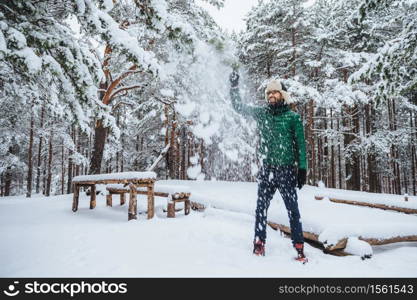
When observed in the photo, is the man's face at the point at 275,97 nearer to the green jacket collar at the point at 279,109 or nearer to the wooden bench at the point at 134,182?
the green jacket collar at the point at 279,109

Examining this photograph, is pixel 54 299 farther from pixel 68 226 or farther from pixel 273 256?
pixel 68 226

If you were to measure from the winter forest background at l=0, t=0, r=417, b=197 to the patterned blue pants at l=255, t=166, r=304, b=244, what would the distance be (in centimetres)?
214

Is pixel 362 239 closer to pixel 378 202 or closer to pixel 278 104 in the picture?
pixel 278 104

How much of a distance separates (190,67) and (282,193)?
1080 cm

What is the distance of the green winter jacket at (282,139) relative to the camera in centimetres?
329

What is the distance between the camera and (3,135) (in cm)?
1902

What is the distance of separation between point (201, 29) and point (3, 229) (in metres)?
8.58

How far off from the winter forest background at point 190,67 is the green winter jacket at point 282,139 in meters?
1.50

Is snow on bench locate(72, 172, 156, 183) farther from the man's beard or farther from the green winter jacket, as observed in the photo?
the man's beard

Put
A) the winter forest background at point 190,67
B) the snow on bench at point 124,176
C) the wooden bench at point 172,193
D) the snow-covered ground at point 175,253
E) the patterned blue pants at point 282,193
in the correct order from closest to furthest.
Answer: the snow-covered ground at point 175,253 → the patterned blue pants at point 282,193 → the winter forest background at point 190,67 → the snow on bench at point 124,176 → the wooden bench at point 172,193

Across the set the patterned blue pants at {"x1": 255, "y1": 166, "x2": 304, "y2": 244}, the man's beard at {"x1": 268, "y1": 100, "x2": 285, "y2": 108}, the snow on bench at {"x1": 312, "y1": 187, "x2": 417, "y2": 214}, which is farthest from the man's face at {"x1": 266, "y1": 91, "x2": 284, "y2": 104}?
the snow on bench at {"x1": 312, "y1": 187, "x2": 417, "y2": 214}

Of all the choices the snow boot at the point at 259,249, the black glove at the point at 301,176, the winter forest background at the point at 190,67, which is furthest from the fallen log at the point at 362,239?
the winter forest background at the point at 190,67

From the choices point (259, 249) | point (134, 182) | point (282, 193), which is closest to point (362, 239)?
point (282, 193)

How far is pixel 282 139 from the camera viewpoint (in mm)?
3348
